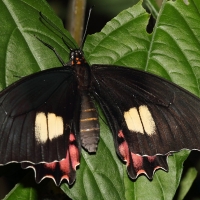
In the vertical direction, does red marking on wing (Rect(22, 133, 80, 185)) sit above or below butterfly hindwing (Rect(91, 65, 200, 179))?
below

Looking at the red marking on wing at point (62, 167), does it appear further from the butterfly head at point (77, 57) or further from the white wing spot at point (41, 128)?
the butterfly head at point (77, 57)

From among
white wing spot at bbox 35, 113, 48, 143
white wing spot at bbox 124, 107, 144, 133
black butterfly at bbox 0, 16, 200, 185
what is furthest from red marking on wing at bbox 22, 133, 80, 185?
white wing spot at bbox 124, 107, 144, 133

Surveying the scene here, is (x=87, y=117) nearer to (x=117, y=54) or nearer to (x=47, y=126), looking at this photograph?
(x=47, y=126)

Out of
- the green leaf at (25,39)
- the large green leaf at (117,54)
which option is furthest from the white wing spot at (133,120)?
the green leaf at (25,39)

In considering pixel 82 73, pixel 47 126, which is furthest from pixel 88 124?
pixel 82 73

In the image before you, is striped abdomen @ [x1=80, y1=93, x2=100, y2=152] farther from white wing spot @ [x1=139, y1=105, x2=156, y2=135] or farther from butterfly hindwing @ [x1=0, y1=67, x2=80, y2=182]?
white wing spot @ [x1=139, y1=105, x2=156, y2=135]

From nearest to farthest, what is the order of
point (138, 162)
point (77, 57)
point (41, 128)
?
point (41, 128), point (138, 162), point (77, 57)

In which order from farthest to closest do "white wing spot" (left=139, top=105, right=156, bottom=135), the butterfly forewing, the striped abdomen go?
"white wing spot" (left=139, top=105, right=156, bottom=135) < the striped abdomen < the butterfly forewing
